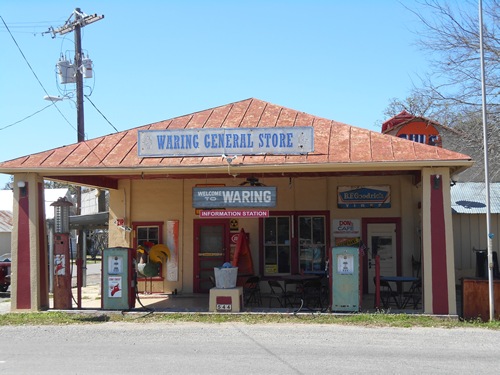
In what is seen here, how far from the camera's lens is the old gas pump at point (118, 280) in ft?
45.3

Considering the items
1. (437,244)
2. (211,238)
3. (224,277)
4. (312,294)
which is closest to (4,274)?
(211,238)

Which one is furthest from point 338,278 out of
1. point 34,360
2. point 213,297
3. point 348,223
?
point 34,360

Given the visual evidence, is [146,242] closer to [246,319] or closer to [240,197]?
[240,197]

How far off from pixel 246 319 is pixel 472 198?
9.06m

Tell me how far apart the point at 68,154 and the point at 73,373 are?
7.09 metres

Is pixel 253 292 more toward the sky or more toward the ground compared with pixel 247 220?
more toward the ground

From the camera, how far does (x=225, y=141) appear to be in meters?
13.8

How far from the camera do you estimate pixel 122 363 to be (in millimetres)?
8789

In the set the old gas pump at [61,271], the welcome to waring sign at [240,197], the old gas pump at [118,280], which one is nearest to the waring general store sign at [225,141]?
the welcome to waring sign at [240,197]

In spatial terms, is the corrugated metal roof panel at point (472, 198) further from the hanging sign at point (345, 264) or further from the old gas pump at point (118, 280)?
the old gas pump at point (118, 280)

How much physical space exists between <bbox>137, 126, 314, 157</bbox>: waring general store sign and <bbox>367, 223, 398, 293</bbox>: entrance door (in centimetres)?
473

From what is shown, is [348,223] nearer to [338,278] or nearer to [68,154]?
[338,278]

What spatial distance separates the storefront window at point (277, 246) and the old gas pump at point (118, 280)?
4.67 m

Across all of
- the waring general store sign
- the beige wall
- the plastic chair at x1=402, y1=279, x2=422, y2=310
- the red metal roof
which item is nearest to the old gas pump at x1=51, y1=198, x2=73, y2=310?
the red metal roof
